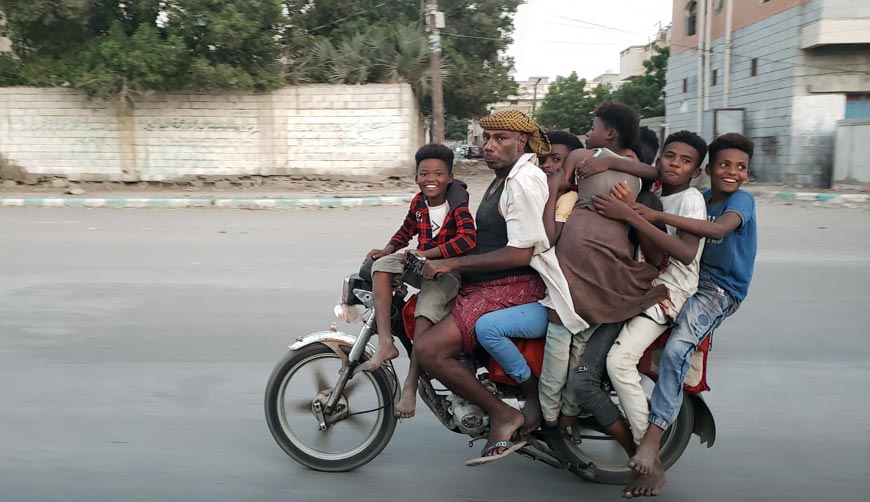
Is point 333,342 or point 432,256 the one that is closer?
point 432,256

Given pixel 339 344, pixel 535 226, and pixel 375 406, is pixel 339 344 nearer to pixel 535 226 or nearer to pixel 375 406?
pixel 375 406

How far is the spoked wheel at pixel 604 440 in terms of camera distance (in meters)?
3.15

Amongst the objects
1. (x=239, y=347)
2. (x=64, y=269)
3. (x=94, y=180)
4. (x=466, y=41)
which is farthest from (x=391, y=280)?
(x=466, y=41)

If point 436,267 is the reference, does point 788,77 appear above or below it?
above

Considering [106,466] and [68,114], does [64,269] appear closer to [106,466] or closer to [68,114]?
[106,466]

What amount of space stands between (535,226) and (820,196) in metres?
14.7

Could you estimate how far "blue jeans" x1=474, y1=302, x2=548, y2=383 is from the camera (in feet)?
9.62

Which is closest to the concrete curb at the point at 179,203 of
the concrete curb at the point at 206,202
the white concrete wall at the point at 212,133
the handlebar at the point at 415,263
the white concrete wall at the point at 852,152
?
the concrete curb at the point at 206,202

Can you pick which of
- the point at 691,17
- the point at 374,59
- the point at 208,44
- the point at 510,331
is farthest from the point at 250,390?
the point at 691,17

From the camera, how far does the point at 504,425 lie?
9.89 feet

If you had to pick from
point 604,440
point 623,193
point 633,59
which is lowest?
point 604,440

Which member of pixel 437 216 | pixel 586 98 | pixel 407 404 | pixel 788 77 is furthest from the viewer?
pixel 586 98

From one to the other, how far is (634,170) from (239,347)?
3270 mm

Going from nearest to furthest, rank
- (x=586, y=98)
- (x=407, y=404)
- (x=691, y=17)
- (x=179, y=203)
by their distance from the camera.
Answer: (x=407, y=404), (x=179, y=203), (x=691, y=17), (x=586, y=98)
